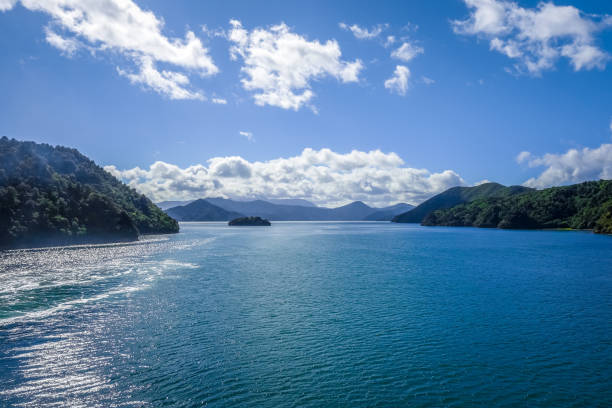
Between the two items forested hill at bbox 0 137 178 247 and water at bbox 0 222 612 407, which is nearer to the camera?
water at bbox 0 222 612 407

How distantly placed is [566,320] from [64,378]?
4593cm

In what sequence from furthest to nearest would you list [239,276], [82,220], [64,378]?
[82,220] → [239,276] → [64,378]

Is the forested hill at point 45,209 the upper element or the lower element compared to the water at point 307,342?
upper

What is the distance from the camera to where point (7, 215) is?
11794 cm

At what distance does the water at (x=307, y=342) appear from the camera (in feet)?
65.6

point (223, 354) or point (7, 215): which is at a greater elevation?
point (7, 215)

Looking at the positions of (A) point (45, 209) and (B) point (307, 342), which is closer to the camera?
(B) point (307, 342)

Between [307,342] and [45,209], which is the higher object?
[45,209]

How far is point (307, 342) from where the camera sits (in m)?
28.5

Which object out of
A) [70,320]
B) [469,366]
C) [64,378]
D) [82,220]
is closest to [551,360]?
[469,366]

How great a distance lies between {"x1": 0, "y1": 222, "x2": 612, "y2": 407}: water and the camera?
65.6ft

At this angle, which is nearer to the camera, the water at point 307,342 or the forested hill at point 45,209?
the water at point 307,342

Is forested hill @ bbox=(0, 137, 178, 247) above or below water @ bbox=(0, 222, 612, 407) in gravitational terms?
above

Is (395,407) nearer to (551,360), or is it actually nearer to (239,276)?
(551,360)
